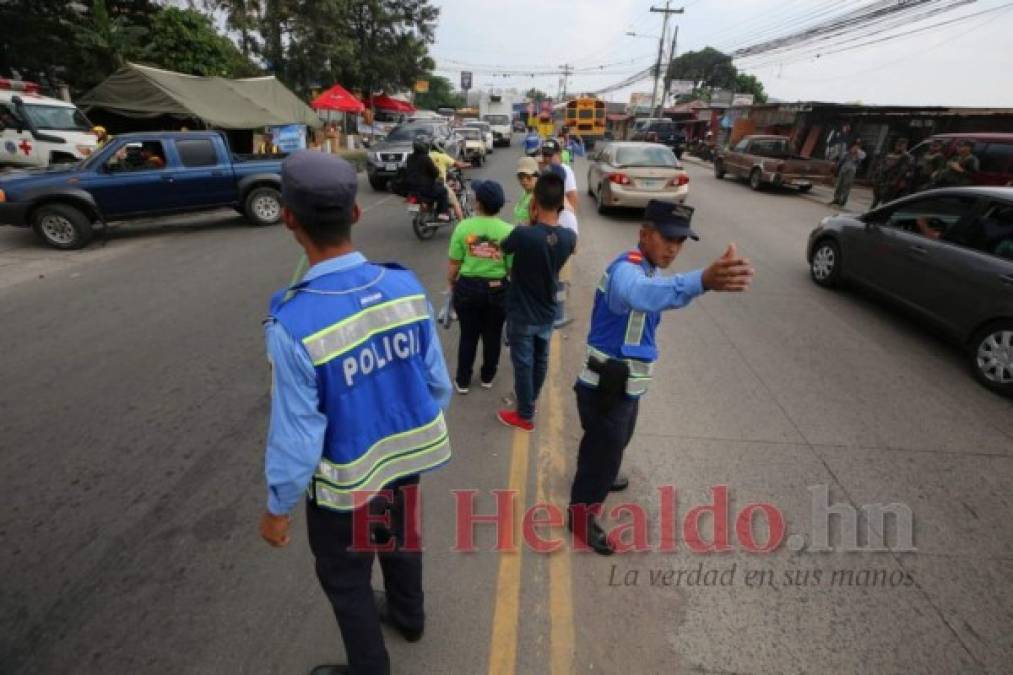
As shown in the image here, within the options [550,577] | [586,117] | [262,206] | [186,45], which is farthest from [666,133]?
[550,577]

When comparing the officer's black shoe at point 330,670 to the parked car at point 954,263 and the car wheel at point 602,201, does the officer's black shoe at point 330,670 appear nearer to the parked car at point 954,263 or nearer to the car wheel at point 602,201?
the parked car at point 954,263

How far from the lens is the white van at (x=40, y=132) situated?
12781 mm

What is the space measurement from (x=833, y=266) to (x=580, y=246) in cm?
372

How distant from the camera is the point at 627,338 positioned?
2.43 metres

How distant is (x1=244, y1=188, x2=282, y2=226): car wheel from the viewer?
1003 cm

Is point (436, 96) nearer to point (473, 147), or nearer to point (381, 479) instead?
point (473, 147)

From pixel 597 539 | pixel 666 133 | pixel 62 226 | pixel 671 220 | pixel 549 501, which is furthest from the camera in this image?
pixel 666 133

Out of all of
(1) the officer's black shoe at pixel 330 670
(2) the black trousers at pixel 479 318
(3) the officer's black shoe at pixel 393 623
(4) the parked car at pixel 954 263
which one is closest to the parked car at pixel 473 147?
(4) the parked car at pixel 954 263

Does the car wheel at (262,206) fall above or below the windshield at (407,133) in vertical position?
below

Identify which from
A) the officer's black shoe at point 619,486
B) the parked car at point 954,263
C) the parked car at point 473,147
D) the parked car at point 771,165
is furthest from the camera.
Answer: the parked car at point 473,147

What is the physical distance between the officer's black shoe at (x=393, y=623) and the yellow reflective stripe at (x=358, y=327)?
1.26 metres

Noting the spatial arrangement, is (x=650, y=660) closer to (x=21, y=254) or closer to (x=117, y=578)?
(x=117, y=578)

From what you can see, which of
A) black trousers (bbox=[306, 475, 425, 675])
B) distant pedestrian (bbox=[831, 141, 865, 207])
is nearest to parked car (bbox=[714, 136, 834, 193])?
distant pedestrian (bbox=[831, 141, 865, 207])

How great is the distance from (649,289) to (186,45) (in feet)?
80.5
